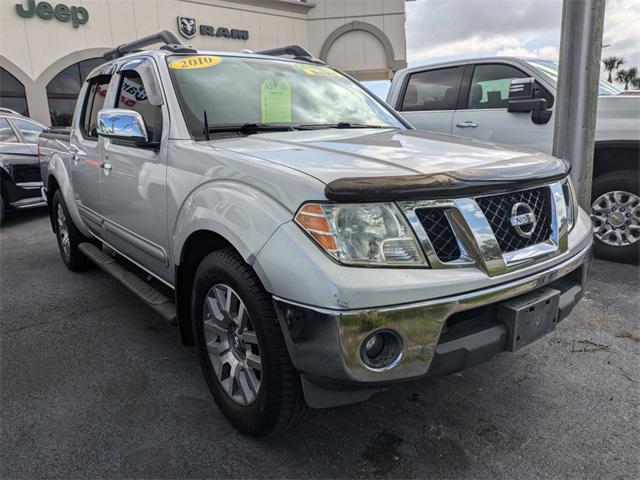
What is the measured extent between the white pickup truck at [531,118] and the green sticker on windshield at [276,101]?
9.49ft

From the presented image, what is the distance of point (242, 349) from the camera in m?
2.19

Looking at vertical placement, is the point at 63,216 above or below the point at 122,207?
below

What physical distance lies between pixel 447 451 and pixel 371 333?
0.85m

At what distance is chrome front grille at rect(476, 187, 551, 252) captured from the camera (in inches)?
76.0

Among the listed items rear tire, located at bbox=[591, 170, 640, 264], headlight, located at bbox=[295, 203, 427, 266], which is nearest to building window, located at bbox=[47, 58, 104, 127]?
rear tire, located at bbox=[591, 170, 640, 264]

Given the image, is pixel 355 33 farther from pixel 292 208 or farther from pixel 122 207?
pixel 292 208

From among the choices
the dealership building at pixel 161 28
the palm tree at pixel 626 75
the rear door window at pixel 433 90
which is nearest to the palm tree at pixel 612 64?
the palm tree at pixel 626 75

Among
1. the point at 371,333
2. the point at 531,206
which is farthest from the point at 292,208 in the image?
the point at 531,206

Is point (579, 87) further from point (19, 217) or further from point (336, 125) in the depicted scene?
point (19, 217)

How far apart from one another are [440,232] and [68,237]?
4103 millimetres

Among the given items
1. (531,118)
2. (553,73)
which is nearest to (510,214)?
(531,118)

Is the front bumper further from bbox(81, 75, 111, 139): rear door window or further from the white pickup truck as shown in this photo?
the white pickup truck

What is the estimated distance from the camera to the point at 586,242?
7.81ft

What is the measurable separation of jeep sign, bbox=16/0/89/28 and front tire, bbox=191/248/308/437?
14.5 metres
